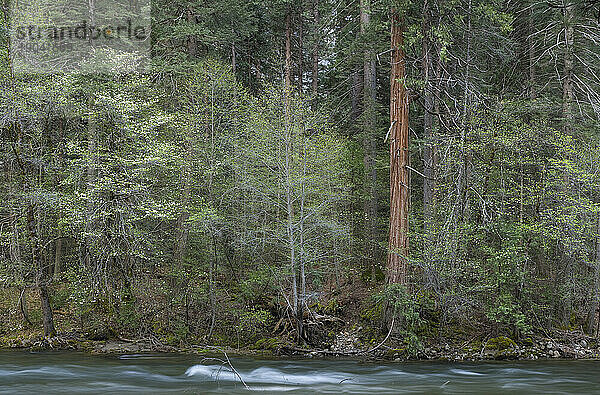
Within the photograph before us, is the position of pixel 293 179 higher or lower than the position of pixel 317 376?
higher

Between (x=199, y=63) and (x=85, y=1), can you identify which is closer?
(x=199, y=63)

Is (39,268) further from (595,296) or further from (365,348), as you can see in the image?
(595,296)

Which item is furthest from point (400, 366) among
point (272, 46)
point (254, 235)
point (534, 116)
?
point (272, 46)

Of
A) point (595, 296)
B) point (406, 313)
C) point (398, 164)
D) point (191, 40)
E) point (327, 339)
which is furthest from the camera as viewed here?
point (191, 40)

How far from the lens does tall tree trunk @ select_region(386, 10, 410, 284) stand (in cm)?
1259

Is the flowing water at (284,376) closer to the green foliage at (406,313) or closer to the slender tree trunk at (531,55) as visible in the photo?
the green foliage at (406,313)

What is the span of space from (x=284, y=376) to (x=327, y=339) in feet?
11.7

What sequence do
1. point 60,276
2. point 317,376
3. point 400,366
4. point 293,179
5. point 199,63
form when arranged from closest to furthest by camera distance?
point 317,376 → point 400,366 → point 293,179 → point 60,276 → point 199,63

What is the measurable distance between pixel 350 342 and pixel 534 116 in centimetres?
805

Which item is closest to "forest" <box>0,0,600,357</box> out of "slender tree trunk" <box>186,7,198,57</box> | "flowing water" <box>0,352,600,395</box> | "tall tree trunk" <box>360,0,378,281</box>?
"slender tree trunk" <box>186,7,198,57</box>

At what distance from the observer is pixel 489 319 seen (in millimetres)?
12930

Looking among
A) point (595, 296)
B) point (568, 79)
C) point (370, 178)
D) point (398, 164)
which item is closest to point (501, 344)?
point (595, 296)

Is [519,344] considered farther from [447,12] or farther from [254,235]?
[447,12]

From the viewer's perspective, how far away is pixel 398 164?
12.7 meters
